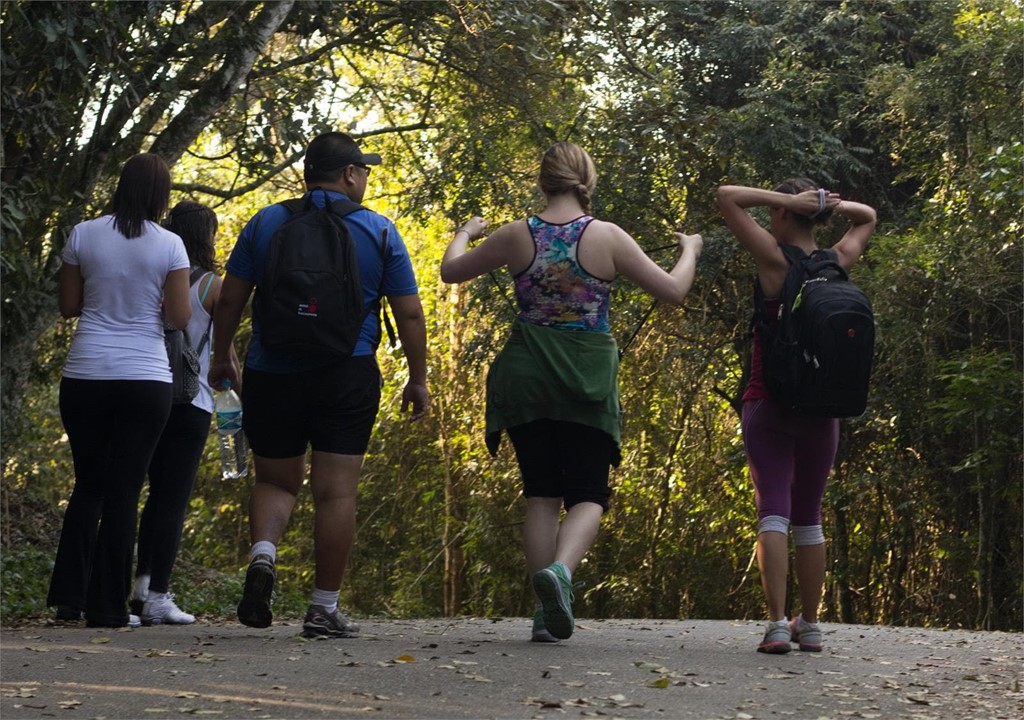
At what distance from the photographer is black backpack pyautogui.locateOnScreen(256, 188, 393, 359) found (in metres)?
5.64

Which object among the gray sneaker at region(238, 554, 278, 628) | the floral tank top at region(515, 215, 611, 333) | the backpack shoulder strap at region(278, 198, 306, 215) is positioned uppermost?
the backpack shoulder strap at region(278, 198, 306, 215)

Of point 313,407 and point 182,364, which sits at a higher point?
point 182,364

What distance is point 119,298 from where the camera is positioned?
21.0 feet

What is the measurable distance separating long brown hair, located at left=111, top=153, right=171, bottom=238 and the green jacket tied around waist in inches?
74.3

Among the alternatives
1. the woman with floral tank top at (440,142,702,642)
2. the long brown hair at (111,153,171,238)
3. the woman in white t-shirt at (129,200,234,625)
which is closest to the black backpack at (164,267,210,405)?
the woman in white t-shirt at (129,200,234,625)

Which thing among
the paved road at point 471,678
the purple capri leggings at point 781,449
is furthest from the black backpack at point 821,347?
the paved road at point 471,678

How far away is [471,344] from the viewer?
1702cm

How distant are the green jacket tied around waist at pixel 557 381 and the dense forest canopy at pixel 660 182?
402 cm

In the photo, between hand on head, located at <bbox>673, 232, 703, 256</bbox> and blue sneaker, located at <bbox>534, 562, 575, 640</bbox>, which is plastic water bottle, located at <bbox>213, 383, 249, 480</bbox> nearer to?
blue sneaker, located at <bbox>534, 562, 575, 640</bbox>

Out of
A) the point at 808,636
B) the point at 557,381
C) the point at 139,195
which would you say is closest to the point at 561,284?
the point at 557,381

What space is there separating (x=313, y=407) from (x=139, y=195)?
145 centimetres

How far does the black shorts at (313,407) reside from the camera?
5816 mm

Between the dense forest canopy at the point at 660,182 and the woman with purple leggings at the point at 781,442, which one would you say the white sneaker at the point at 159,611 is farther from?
the woman with purple leggings at the point at 781,442

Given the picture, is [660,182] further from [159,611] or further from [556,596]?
[556,596]
